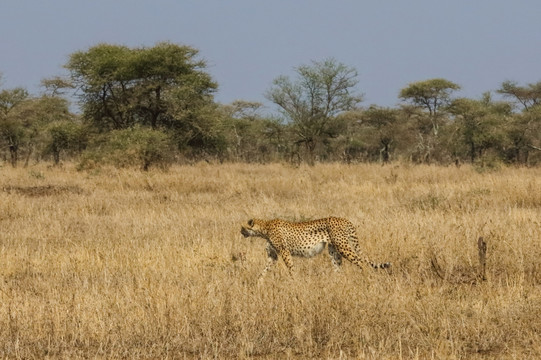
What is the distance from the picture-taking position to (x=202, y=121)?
27266 millimetres

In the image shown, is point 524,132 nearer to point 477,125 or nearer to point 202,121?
point 477,125

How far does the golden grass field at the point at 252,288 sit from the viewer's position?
437 cm

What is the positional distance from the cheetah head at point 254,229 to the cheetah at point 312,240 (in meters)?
0.12

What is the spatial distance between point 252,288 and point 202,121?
22.2 meters

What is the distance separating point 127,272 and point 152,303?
168 cm

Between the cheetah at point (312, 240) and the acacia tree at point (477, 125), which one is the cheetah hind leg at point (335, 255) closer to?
the cheetah at point (312, 240)

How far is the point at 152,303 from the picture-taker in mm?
5039

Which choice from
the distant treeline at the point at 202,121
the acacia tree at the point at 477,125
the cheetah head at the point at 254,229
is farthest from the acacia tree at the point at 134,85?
the cheetah head at the point at 254,229

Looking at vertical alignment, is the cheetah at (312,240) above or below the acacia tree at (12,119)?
below

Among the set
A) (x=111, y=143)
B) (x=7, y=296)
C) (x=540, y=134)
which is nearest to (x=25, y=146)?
(x=111, y=143)

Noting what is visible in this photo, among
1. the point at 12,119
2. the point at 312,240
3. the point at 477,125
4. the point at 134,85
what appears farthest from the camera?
the point at 477,125

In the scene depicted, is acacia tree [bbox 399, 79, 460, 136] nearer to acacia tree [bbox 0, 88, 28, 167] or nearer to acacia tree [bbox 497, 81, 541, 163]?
acacia tree [bbox 497, 81, 541, 163]

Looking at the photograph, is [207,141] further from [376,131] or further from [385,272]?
[385,272]

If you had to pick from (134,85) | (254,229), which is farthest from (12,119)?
(254,229)
